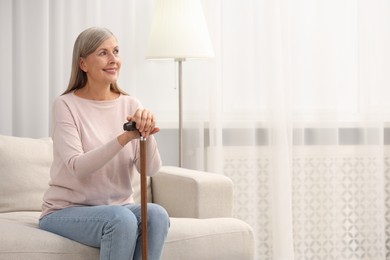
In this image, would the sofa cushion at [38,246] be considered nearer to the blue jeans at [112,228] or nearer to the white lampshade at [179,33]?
the blue jeans at [112,228]

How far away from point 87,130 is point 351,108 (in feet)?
6.31

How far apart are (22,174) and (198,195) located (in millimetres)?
762

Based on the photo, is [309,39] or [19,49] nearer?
[19,49]

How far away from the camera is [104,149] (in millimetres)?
2537

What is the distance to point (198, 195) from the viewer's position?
306cm

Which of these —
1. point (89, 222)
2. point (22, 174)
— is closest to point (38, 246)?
point (89, 222)

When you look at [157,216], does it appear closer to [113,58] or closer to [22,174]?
[113,58]

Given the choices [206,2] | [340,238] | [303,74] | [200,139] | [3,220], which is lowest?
[340,238]

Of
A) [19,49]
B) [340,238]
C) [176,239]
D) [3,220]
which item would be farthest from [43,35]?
[340,238]

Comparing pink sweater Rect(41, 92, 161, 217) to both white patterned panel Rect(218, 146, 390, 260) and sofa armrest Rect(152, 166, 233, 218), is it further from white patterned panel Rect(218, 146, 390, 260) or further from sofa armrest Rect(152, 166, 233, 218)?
white patterned panel Rect(218, 146, 390, 260)

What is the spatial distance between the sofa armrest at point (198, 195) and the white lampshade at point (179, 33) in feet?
2.05

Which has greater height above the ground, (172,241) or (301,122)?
(301,122)

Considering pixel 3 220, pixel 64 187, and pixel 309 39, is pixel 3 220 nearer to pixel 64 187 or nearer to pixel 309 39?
pixel 64 187

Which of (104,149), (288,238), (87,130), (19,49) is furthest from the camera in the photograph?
(288,238)
